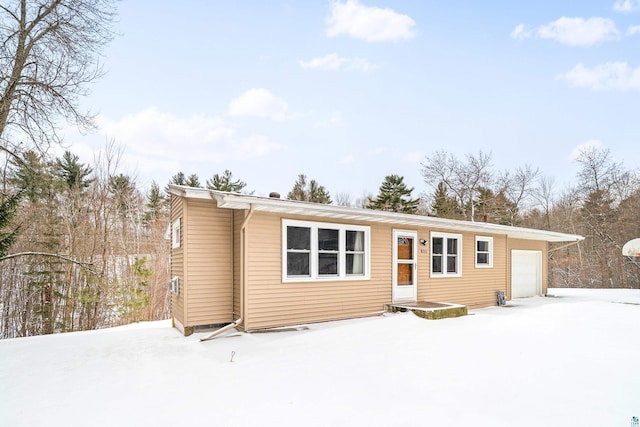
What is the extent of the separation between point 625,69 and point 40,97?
24106mm

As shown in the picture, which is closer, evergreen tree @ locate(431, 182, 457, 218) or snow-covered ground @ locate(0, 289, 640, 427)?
snow-covered ground @ locate(0, 289, 640, 427)

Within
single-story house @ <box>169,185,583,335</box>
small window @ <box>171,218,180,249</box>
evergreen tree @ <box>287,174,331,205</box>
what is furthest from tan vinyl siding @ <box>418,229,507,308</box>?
evergreen tree @ <box>287,174,331,205</box>

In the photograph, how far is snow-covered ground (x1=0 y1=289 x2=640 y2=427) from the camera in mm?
3240

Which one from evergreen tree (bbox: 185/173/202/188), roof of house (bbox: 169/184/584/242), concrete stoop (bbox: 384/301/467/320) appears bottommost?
concrete stoop (bbox: 384/301/467/320)

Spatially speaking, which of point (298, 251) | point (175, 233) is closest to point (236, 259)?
point (298, 251)

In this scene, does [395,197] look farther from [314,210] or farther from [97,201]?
[314,210]

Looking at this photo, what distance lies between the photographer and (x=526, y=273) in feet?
43.9

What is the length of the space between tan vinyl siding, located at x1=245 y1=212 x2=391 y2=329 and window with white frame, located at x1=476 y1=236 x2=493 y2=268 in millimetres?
4284

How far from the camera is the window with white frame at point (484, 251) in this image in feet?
36.0

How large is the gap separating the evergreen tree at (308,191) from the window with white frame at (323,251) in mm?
16664

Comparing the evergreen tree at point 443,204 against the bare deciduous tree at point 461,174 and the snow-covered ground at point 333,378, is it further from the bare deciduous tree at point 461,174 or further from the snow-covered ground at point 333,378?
the snow-covered ground at point 333,378

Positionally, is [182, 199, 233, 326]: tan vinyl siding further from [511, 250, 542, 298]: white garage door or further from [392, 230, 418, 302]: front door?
[511, 250, 542, 298]: white garage door

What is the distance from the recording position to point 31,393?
3.87 metres

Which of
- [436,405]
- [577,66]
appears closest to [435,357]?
[436,405]
